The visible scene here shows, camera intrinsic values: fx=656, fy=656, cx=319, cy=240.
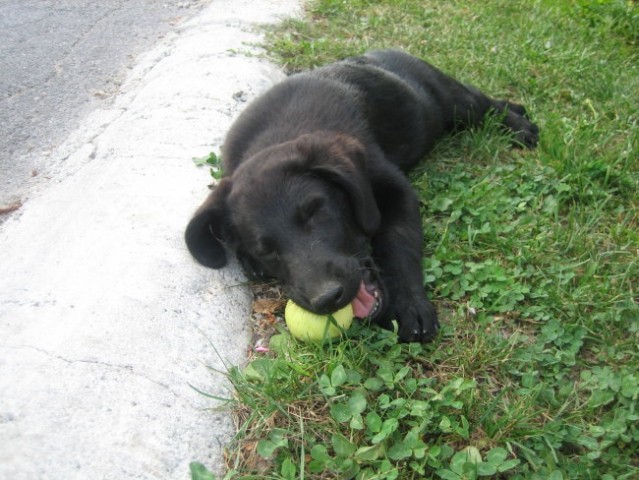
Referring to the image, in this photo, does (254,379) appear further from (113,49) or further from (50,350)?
(113,49)

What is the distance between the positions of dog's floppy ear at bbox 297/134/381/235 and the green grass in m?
0.37

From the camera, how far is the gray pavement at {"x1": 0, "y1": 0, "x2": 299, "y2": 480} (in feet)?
6.68

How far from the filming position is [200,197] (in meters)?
3.31

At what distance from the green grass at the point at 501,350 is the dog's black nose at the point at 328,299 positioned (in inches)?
5.7

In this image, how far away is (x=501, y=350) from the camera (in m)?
2.41

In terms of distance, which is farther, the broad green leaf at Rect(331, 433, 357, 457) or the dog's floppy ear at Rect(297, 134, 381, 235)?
the dog's floppy ear at Rect(297, 134, 381, 235)

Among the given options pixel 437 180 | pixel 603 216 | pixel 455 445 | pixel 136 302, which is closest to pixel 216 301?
pixel 136 302

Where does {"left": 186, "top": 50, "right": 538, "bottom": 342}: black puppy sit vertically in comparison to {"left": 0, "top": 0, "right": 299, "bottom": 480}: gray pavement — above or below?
above

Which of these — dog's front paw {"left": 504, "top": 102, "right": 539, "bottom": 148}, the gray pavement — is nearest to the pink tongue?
the gray pavement

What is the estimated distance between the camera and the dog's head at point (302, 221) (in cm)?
256

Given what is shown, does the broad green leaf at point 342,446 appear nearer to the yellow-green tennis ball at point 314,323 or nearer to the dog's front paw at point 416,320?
the yellow-green tennis ball at point 314,323

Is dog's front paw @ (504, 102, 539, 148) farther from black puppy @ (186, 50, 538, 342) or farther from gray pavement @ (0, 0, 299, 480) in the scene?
gray pavement @ (0, 0, 299, 480)

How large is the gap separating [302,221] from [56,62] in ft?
11.3

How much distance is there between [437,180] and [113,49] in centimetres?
327
